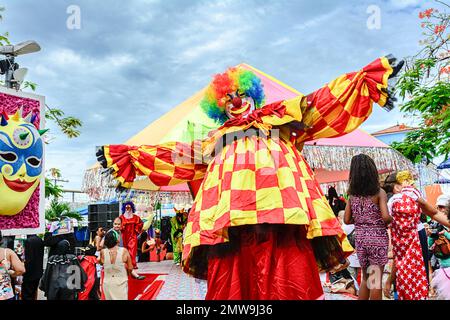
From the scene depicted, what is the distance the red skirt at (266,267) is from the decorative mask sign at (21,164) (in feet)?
7.43

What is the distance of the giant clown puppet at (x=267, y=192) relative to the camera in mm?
2100

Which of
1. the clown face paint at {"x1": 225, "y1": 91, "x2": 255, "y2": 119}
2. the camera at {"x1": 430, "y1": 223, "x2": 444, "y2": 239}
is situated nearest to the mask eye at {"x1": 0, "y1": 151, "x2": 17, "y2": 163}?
the clown face paint at {"x1": 225, "y1": 91, "x2": 255, "y2": 119}

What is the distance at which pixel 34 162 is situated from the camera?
3773 millimetres

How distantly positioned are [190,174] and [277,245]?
0.90 metres

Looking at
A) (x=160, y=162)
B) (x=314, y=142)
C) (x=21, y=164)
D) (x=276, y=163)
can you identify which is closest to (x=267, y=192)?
(x=276, y=163)

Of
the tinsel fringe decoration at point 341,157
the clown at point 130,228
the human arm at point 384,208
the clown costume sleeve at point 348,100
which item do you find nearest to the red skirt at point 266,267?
the clown costume sleeve at point 348,100

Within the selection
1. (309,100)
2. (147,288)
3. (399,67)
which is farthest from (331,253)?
(147,288)

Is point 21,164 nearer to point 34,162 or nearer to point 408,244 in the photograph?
point 34,162

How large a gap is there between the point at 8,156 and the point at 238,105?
7.21 feet

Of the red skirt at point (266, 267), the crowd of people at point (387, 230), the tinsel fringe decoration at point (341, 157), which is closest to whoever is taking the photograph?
the red skirt at point (266, 267)

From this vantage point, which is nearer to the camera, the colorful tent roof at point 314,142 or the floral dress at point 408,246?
the floral dress at point 408,246

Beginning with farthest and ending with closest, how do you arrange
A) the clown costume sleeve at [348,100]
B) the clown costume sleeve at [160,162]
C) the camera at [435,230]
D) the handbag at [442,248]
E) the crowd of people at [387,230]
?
the camera at [435,230] → the handbag at [442,248] → the crowd of people at [387,230] → the clown costume sleeve at [160,162] → the clown costume sleeve at [348,100]

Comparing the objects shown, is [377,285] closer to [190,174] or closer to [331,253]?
[331,253]

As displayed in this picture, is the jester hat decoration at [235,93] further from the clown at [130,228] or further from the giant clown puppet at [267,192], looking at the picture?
the clown at [130,228]
